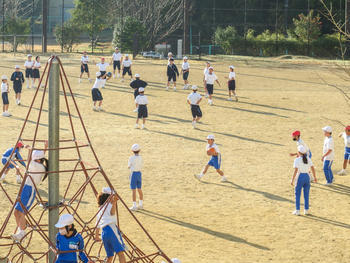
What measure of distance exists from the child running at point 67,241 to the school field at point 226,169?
302cm

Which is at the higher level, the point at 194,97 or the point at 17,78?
the point at 17,78

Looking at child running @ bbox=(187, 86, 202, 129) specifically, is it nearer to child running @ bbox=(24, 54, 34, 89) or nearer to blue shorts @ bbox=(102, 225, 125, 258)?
child running @ bbox=(24, 54, 34, 89)

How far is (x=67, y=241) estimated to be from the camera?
8016 mm

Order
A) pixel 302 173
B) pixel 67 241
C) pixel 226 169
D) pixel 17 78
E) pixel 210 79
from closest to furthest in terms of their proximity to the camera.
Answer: pixel 67 241 → pixel 302 173 → pixel 226 169 → pixel 17 78 → pixel 210 79

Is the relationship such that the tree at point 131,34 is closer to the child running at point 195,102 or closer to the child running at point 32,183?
the child running at point 195,102

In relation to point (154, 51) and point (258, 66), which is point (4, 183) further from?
point (154, 51)

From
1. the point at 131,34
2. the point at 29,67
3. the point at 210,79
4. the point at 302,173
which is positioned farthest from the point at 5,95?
the point at 131,34

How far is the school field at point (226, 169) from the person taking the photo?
38.1 ft

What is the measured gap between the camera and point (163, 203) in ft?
45.4

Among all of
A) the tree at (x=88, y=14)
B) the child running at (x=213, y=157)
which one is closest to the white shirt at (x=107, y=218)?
the child running at (x=213, y=157)

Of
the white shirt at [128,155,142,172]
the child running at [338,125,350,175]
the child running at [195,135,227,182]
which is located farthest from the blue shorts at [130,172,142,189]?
the child running at [338,125,350,175]

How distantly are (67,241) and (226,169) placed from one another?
9.25 m

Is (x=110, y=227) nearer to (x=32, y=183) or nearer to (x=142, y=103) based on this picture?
(x=32, y=183)

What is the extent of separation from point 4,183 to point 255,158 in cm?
756
